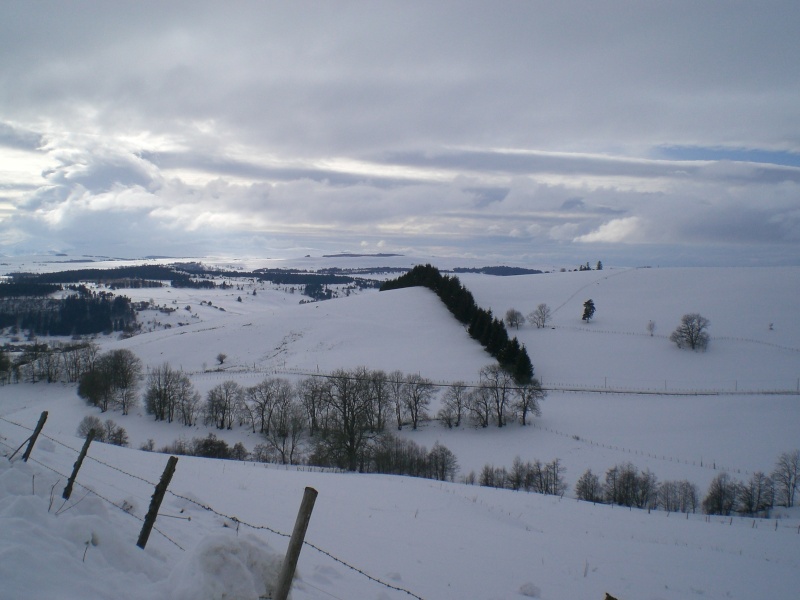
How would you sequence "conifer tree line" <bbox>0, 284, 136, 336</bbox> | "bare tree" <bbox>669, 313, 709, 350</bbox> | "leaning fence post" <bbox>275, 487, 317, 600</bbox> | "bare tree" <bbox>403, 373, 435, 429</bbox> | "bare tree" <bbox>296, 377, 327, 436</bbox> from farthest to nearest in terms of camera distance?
1. "conifer tree line" <bbox>0, 284, 136, 336</bbox>
2. "bare tree" <bbox>669, 313, 709, 350</bbox>
3. "bare tree" <bbox>403, 373, 435, 429</bbox>
4. "bare tree" <bbox>296, 377, 327, 436</bbox>
5. "leaning fence post" <bbox>275, 487, 317, 600</bbox>

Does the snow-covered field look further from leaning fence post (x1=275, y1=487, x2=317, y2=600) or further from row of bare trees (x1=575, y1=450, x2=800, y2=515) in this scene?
row of bare trees (x1=575, y1=450, x2=800, y2=515)

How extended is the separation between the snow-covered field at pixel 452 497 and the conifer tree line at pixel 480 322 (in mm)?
2384

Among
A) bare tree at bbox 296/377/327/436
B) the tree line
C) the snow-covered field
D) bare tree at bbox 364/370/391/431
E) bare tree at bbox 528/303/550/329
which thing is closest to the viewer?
the snow-covered field

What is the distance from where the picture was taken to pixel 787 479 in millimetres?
23469

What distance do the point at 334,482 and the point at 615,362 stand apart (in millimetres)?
43723

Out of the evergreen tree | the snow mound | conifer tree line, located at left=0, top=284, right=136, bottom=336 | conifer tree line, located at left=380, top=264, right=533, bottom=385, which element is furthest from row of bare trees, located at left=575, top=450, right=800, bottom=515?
conifer tree line, located at left=0, top=284, right=136, bottom=336

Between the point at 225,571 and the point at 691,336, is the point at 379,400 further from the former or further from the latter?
the point at 691,336

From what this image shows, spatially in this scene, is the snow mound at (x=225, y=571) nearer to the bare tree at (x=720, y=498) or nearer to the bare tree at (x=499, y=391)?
the bare tree at (x=720, y=498)

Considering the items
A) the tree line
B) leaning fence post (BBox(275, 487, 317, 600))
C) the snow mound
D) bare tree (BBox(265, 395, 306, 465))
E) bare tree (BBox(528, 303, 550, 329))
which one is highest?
leaning fence post (BBox(275, 487, 317, 600))

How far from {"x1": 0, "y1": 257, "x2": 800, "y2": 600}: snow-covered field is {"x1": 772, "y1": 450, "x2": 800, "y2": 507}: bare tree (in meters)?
1.83

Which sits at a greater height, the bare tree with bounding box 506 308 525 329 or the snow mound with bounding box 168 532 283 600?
the snow mound with bounding box 168 532 283 600

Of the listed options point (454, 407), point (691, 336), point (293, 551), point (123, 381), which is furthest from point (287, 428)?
point (691, 336)

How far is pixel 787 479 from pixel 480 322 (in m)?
34.9

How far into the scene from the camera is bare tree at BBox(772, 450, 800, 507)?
74.2ft
